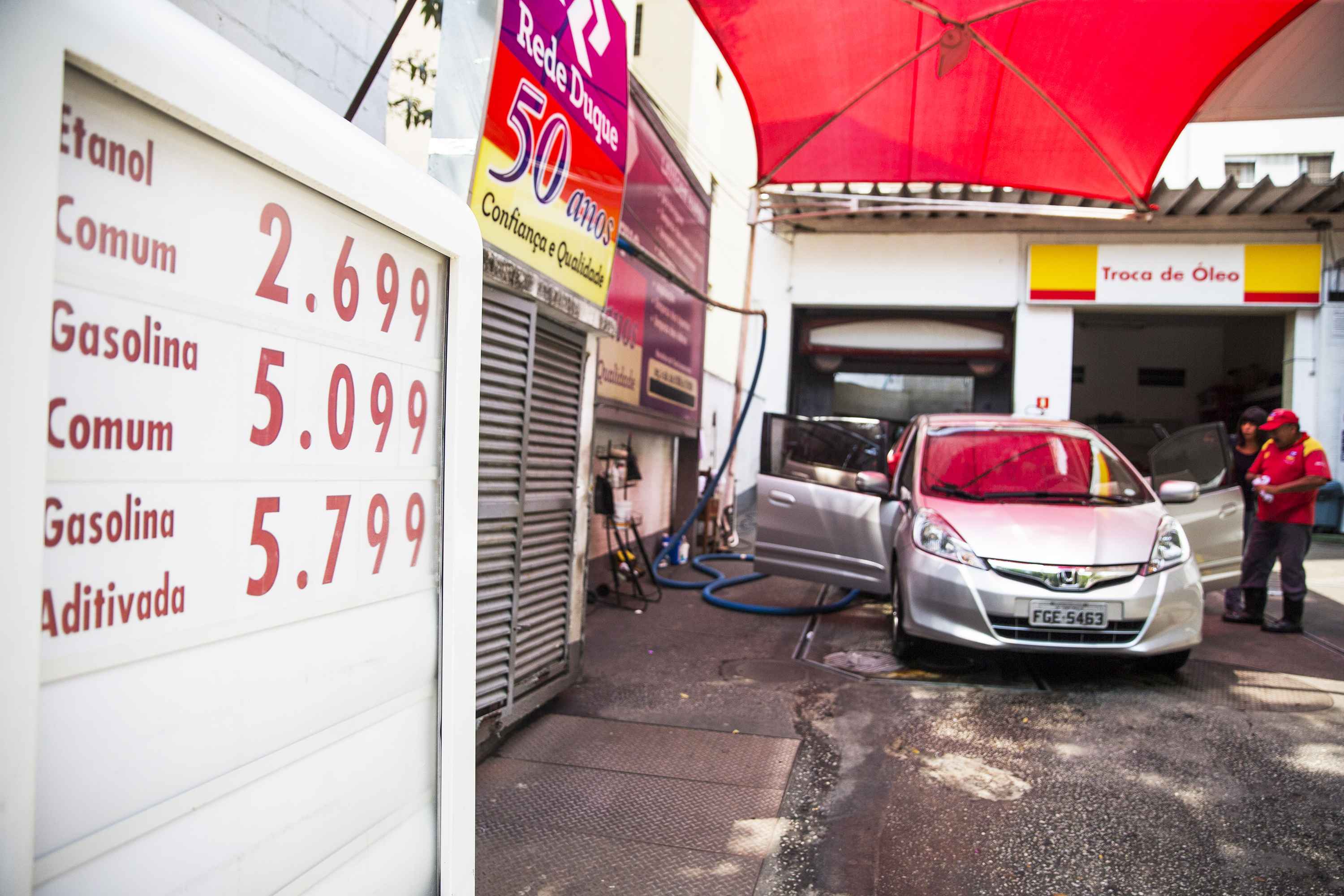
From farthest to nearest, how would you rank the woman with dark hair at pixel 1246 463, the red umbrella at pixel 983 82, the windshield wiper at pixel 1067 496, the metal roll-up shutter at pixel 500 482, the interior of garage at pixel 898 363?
1. the interior of garage at pixel 898 363
2. the woman with dark hair at pixel 1246 463
3. the red umbrella at pixel 983 82
4. the windshield wiper at pixel 1067 496
5. the metal roll-up shutter at pixel 500 482

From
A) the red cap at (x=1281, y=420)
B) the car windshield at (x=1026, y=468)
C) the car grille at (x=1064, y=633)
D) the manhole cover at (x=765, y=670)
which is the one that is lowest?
the manhole cover at (x=765, y=670)

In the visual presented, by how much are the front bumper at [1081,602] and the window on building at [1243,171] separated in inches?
520

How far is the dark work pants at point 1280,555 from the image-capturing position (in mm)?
5953

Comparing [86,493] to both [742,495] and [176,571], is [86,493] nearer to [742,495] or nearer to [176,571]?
[176,571]

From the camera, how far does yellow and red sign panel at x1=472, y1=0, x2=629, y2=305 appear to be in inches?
126

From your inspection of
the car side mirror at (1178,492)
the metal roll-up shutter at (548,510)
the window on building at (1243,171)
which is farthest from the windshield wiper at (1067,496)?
the window on building at (1243,171)

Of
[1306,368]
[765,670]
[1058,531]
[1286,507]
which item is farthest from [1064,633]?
[1306,368]

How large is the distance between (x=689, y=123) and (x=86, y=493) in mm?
12947

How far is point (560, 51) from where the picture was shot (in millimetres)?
3596

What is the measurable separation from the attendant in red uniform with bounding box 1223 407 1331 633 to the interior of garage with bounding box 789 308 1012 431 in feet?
24.4

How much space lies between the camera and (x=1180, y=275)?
12.5 metres

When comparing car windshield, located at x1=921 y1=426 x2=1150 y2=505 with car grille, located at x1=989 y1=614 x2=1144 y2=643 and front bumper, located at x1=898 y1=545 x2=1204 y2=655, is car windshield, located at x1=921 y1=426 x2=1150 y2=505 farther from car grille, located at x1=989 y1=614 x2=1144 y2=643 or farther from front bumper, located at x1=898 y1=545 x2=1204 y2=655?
car grille, located at x1=989 y1=614 x2=1144 y2=643

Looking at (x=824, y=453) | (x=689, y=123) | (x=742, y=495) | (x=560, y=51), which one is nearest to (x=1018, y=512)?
(x=824, y=453)

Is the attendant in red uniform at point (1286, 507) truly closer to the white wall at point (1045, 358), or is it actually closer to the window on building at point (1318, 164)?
the white wall at point (1045, 358)
